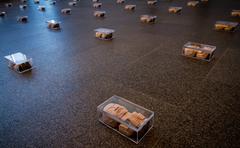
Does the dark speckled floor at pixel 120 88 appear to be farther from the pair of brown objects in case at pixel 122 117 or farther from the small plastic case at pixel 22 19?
the small plastic case at pixel 22 19

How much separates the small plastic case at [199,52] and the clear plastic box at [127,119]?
5.02ft

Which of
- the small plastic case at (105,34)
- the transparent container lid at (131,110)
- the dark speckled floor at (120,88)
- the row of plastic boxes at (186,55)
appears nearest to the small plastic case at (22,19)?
the dark speckled floor at (120,88)

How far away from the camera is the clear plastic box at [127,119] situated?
1.38 metres

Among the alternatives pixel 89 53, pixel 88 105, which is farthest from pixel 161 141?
pixel 89 53

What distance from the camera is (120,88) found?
204 cm

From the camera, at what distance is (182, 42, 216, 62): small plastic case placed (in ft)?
8.38

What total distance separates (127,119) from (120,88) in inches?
25.2

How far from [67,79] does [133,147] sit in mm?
1269

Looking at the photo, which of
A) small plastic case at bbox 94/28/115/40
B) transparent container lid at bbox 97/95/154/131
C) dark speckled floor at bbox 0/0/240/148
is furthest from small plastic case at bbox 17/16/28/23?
transparent container lid at bbox 97/95/154/131

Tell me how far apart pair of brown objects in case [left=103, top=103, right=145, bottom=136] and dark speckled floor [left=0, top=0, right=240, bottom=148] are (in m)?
0.07

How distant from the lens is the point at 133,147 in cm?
133

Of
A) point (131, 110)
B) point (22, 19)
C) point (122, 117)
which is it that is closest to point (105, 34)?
point (131, 110)

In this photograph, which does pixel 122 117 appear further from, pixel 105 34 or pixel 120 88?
pixel 105 34

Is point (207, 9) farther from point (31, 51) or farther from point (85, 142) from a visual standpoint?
point (85, 142)
